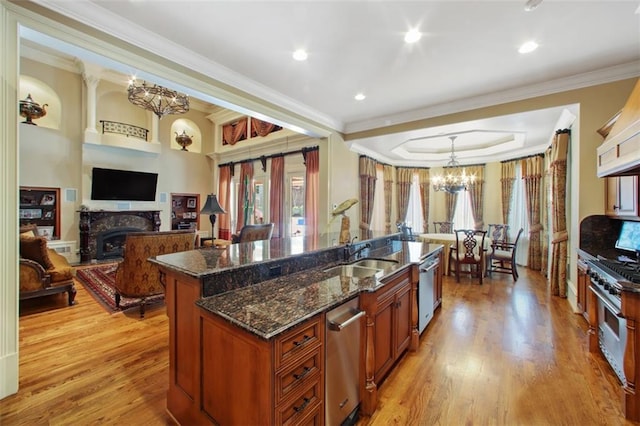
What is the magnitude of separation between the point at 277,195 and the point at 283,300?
554 cm

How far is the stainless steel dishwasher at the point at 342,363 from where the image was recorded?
1454mm

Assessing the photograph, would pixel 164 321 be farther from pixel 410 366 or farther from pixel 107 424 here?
pixel 410 366

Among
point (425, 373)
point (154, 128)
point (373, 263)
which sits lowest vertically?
point (425, 373)

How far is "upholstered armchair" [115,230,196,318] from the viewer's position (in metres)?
3.26

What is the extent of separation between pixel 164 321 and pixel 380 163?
5.96 meters

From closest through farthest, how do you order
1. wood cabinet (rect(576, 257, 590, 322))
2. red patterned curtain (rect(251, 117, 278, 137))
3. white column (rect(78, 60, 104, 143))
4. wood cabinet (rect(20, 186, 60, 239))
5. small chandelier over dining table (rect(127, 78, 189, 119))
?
wood cabinet (rect(576, 257, 590, 322)) < small chandelier over dining table (rect(127, 78, 189, 119)) < wood cabinet (rect(20, 186, 60, 239)) < white column (rect(78, 60, 104, 143)) < red patterned curtain (rect(251, 117, 278, 137))

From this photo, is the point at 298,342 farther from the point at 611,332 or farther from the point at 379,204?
the point at 379,204

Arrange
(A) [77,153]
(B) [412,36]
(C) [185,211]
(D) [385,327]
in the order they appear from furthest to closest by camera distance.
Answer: (C) [185,211] → (A) [77,153] → (B) [412,36] → (D) [385,327]

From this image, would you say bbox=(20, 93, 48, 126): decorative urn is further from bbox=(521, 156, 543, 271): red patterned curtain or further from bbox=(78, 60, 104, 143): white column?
bbox=(521, 156, 543, 271): red patterned curtain

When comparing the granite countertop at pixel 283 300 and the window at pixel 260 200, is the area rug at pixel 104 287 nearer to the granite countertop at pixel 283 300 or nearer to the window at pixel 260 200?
the granite countertop at pixel 283 300

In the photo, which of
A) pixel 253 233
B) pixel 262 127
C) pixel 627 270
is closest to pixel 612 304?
pixel 627 270

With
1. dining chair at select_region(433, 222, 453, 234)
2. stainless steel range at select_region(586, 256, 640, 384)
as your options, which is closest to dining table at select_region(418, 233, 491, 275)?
dining chair at select_region(433, 222, 453, 234)

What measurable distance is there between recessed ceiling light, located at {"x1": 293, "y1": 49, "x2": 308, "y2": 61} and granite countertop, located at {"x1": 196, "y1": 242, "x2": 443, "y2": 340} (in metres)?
2.39

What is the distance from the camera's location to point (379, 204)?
24.1 ft
